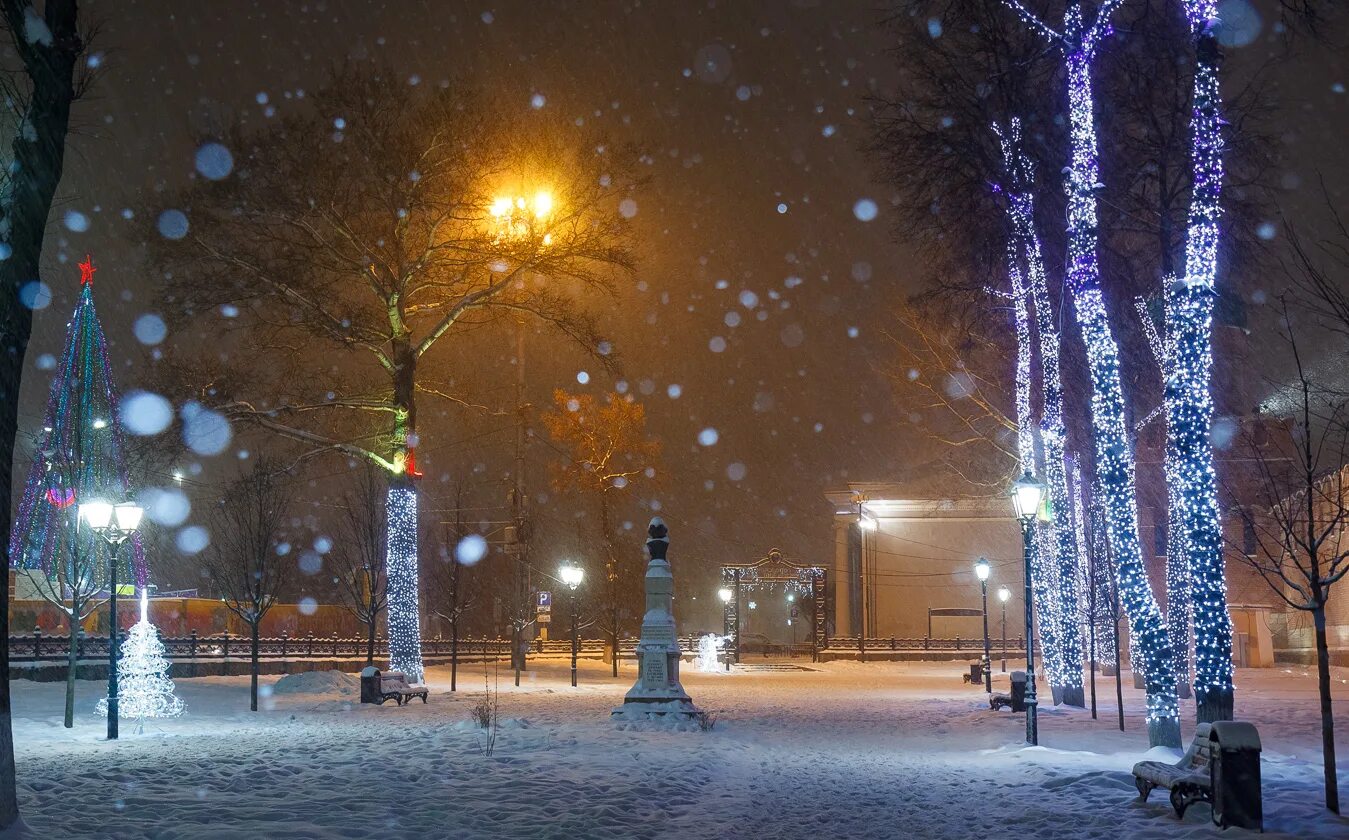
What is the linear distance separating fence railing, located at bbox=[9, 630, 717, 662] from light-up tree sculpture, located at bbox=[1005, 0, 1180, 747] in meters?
18.5

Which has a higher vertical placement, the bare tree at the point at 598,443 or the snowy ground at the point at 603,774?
the bare tree at the point at 598,443

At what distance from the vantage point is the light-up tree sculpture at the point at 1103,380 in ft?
47.5

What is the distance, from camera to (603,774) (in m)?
13.1

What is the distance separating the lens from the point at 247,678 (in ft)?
99.3

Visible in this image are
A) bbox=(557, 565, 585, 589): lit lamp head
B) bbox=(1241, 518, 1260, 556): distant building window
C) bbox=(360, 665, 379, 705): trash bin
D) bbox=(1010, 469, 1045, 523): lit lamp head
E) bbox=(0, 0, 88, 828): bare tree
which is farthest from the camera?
bbox=(557, 565, 585, 589): lit lamp head

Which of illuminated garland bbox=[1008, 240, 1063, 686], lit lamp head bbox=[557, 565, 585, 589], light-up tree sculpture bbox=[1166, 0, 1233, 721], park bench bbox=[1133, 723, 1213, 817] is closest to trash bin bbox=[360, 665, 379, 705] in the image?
lit lamp head bbox=[557, 565, 585, 589]

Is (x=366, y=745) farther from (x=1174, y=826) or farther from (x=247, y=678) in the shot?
(x=247, y=678)

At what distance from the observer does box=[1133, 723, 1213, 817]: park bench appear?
31.9 ft

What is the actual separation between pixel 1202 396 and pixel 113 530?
14.8 metres

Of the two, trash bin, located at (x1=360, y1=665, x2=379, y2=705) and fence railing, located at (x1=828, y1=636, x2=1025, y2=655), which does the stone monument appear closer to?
trash bin, located at (x1=360, y1=665, x2=379, y2=705)

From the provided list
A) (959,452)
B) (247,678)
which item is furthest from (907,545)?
(247,678)

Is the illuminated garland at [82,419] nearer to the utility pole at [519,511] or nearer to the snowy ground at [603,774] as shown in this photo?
the snowy ground at [603,774]

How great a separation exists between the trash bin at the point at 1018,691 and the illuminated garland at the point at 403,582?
42.3ft

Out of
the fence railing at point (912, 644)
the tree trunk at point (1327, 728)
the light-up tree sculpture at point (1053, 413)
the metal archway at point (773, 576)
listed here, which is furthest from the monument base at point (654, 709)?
the fence railing at point (912, 644)
